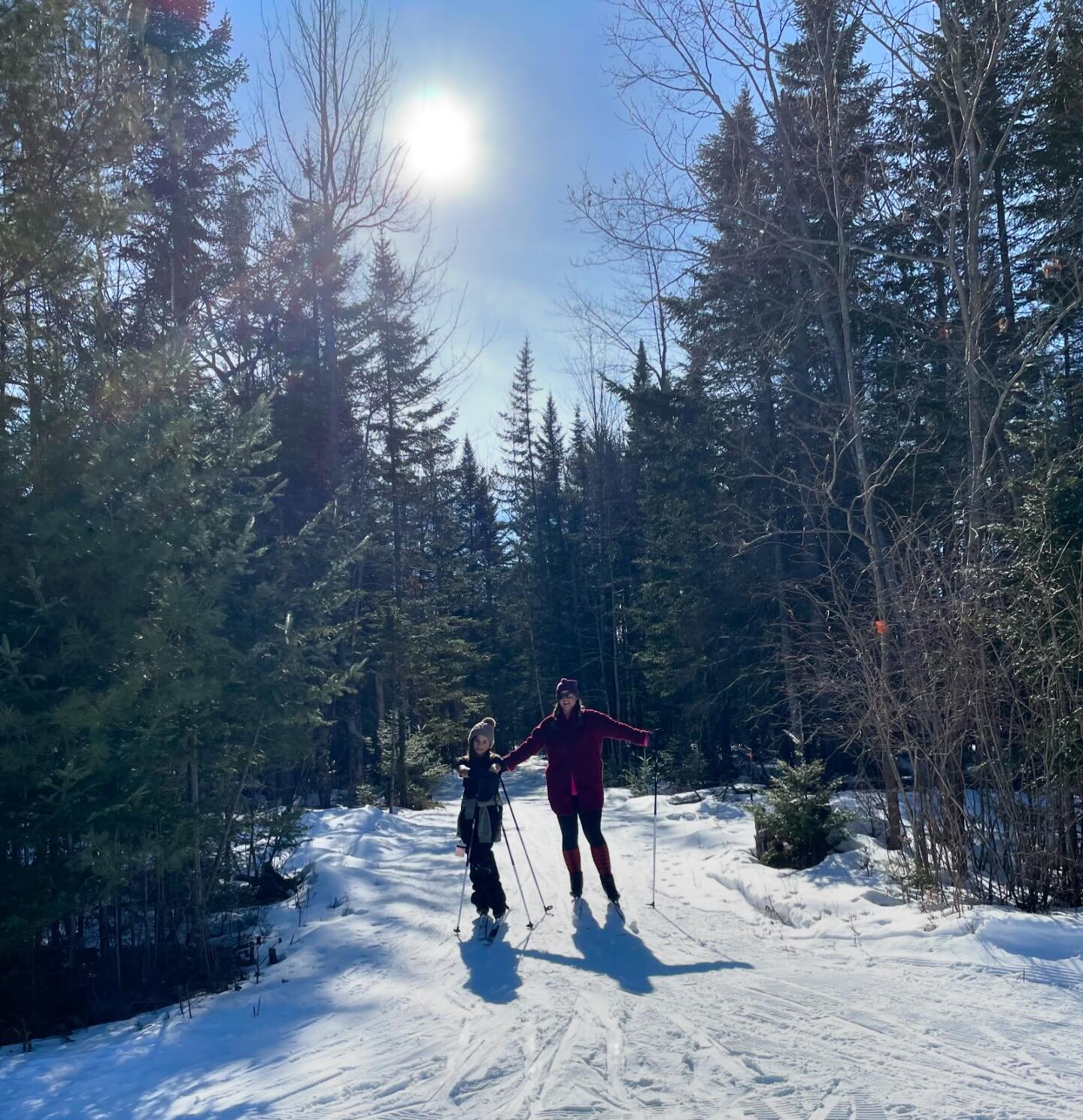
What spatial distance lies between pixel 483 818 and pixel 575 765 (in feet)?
3.33

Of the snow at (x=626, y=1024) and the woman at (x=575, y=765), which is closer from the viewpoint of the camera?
the snow at (x=626, y=1024)

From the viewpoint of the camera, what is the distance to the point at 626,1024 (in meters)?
4.93

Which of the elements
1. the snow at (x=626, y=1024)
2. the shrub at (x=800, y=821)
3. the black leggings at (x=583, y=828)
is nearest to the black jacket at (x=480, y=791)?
the black leggings at (x=583, y=828)

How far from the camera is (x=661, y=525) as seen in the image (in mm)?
23453

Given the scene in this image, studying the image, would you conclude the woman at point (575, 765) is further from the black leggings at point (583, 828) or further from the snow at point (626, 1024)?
the snow at point (626, 1024)

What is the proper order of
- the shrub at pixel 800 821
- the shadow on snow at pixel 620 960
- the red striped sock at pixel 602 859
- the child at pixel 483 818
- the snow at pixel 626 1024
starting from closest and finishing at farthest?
the snow at pixel 626 1024, the shadow on snow at pixel 620 960, the child at pixel 483 818, the red striped sock at pixel 602 859, the shrub at pixel 800 821

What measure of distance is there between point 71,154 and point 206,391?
2.34 m

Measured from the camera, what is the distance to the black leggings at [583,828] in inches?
307

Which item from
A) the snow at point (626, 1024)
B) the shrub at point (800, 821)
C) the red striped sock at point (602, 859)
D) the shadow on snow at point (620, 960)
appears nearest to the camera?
the snow at point (626, 1024)

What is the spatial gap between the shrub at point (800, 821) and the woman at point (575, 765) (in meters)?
2.73

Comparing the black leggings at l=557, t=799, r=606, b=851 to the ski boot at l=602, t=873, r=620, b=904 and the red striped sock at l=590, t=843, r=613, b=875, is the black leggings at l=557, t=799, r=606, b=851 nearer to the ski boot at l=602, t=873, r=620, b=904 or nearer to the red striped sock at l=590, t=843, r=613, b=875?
the red striped sock at l=590, t=843, r=613, b=875

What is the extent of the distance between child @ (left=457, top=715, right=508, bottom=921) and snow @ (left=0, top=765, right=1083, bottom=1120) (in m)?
0.39

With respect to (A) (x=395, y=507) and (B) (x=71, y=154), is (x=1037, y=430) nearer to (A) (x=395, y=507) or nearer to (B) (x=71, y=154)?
(B) (x=71, y=154)

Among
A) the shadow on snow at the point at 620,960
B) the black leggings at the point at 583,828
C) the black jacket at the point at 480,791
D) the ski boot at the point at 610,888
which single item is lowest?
the shadow on snow at the point at 620,960
